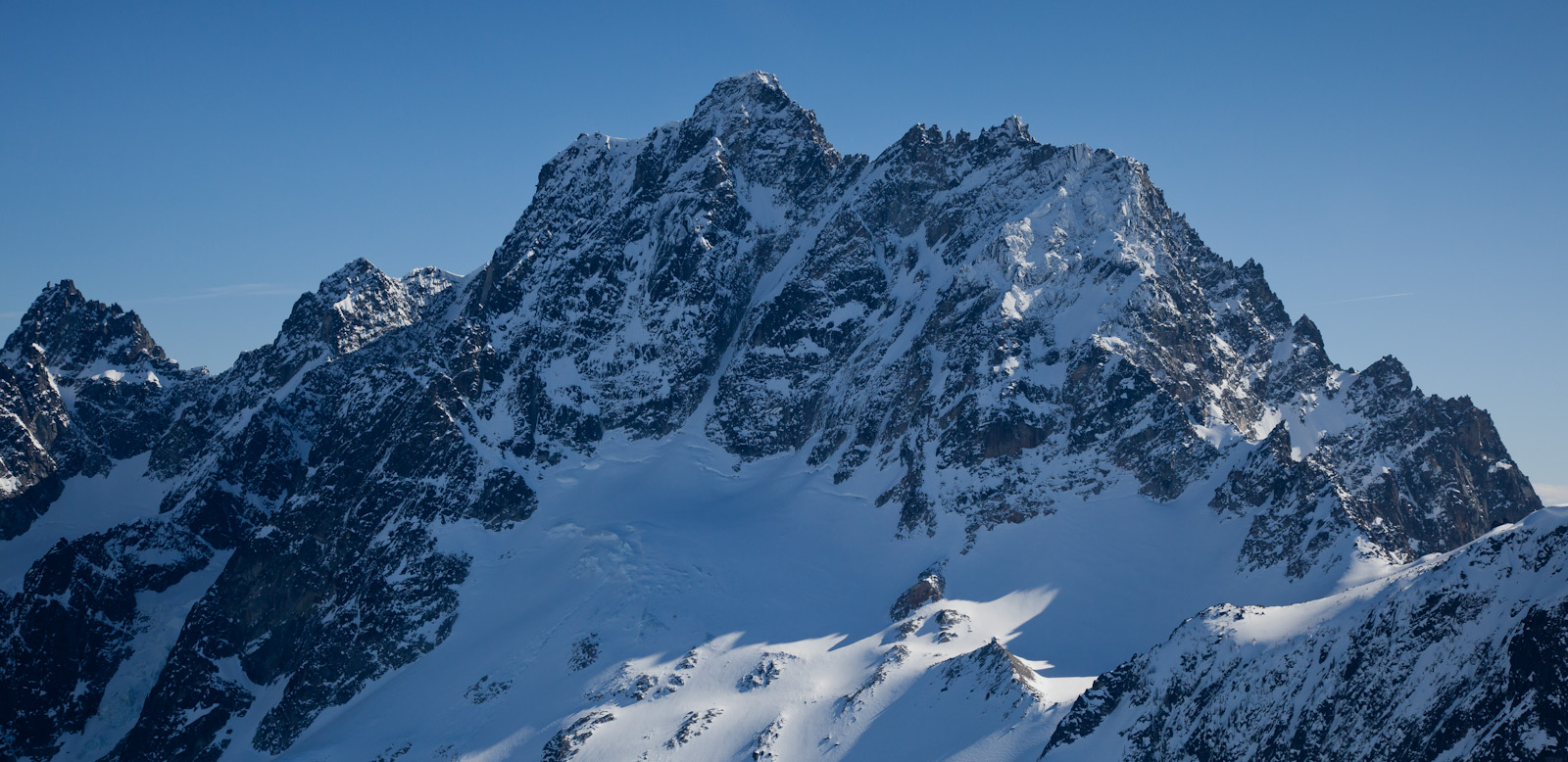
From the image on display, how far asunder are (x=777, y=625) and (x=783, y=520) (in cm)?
2551

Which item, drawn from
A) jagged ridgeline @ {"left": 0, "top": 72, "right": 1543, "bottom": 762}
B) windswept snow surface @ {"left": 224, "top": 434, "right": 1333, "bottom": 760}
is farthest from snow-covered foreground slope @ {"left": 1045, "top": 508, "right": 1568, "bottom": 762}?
jagged ridgeline @ {"left": 0, "top": 72, "right": 1543, "bottom": 762}

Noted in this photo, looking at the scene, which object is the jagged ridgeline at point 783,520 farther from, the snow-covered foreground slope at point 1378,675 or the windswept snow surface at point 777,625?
the snow-covered foreground slope at point 1378,675

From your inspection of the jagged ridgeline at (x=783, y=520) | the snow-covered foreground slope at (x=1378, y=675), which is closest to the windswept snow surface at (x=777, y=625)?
the jagged ridgeline at (x=783, y=520)

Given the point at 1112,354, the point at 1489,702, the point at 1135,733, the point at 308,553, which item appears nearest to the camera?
the point at 1489,702

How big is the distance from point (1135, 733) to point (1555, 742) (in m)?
33.6

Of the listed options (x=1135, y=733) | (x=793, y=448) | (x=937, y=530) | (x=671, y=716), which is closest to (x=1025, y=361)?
(x=937, y=530)

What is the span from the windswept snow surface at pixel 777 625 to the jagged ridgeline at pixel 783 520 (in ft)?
1.69

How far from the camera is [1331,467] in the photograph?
163250 millimetres

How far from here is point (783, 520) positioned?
166 metres

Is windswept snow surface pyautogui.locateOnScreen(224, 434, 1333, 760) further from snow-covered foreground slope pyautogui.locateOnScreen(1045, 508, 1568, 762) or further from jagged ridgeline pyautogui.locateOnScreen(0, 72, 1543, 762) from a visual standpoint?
snow-covered foreground slope pyautogui.locateOnScreen(1045, 508, 1568, 762)

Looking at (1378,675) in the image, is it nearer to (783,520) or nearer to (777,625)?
(777,625)

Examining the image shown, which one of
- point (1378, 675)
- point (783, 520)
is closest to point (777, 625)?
point (783, 520)

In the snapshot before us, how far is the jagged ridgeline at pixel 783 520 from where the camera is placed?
131 meters

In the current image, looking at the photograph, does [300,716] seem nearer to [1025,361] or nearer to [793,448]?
[793,448]
